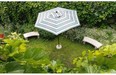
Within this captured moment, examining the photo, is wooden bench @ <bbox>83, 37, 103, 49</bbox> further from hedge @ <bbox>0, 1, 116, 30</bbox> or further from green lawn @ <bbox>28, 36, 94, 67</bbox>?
hedge @ <bbox>0, 1, 116, 30</bbox>

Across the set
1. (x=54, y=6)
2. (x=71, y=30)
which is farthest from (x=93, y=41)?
(x=54, y=6)

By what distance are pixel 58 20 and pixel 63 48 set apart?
0.88 m

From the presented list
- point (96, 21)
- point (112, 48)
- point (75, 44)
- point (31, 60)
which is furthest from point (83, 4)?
point (31, 60)

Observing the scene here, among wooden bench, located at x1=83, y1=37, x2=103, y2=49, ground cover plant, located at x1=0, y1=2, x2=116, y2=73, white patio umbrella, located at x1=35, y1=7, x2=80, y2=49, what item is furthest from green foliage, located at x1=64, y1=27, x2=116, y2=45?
white patio umbrella, located at x1=35, y1=7, x2=80, y2=49

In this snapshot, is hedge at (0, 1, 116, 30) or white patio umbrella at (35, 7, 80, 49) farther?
hedge at (0, 1, 116, 30)

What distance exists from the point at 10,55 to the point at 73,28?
24.1 feet

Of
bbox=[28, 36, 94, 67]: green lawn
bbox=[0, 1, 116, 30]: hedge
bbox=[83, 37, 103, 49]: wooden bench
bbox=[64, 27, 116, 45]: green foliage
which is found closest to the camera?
bbox=[28, 36, 94, 67]: green lawn

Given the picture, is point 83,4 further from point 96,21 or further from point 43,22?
point 43,22

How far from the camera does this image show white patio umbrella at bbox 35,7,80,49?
25.2ft

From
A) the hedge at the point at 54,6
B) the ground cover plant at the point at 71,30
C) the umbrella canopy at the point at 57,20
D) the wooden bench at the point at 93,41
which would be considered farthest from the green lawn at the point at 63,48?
the hedge at the point at 54,6

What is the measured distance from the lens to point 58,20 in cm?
780

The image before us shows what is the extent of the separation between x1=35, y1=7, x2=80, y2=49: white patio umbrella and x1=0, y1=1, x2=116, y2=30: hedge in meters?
0.42

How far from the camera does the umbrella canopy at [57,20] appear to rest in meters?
7.69

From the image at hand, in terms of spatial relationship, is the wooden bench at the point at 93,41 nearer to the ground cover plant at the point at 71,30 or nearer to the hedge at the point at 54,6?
the ground cover plant at the point at 71,30
